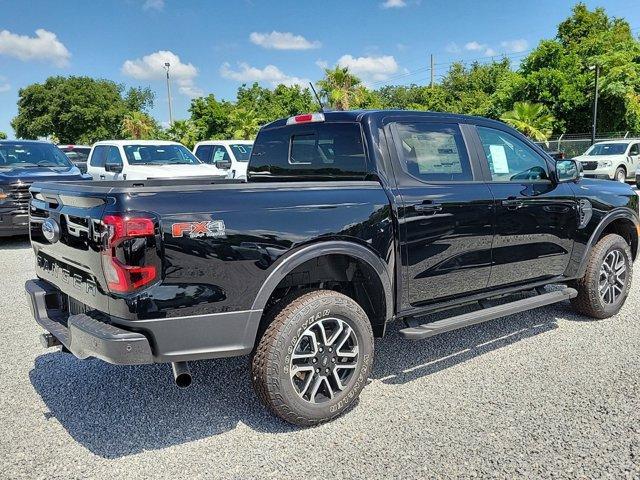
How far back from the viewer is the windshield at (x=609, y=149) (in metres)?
20.6

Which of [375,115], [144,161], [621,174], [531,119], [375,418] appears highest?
[531,119]

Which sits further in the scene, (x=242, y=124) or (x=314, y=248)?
(x=242, y=124)

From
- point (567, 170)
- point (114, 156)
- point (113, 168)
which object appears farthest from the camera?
point (114, 156)

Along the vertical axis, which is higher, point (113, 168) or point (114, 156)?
Result: point (114, 156)

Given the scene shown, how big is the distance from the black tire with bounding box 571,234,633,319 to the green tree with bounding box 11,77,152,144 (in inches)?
2185

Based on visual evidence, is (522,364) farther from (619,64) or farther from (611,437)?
(619,64)

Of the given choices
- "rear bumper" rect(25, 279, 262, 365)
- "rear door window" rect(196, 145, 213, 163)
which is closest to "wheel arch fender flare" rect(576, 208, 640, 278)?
"rear bumper" rect(25, 279, 262, 365)

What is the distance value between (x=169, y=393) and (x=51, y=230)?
1355 mm

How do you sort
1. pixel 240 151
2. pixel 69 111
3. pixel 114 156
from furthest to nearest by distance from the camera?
pixel 69 111
pixel 240 151
pixel 114 156

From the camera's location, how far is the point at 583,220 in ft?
16.0

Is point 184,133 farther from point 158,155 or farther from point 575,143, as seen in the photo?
point 158,155

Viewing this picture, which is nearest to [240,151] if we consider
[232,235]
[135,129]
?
[232,235]

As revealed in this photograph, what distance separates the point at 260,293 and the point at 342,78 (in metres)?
32.8

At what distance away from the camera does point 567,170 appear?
479 centimetres
